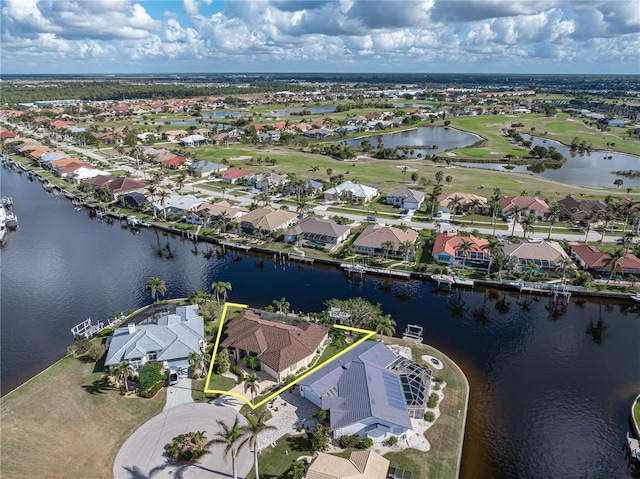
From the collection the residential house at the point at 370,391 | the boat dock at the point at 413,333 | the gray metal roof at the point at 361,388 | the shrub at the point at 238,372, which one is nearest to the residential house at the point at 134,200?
the shrub at the point at 238,372

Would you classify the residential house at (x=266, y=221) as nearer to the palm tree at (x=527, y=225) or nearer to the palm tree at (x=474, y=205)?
the palm tree at (x=474, y=205)

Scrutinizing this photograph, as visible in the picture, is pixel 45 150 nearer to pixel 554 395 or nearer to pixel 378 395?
pixel 378 395

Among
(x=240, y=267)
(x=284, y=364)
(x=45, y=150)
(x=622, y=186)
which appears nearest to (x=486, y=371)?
(x=284, y=364)

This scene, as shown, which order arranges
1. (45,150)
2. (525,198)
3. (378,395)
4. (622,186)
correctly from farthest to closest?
(45,150)
(622,186)
(525,198)
(378,395)

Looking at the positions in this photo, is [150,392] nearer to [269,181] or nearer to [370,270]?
[370,270]

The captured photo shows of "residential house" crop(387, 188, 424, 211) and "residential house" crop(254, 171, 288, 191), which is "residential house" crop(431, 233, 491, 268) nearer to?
"residential house" crop(387, 188, 424, 211)
